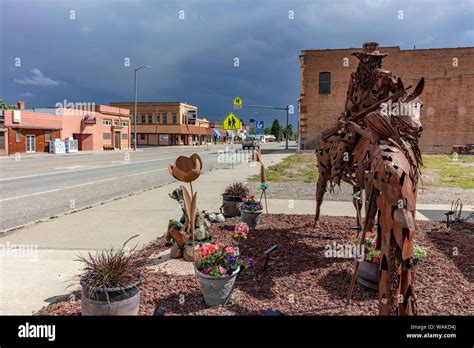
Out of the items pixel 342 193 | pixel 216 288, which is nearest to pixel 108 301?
pixel 216 288

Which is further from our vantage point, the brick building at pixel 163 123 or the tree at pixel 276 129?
the tree at pixel 276 129

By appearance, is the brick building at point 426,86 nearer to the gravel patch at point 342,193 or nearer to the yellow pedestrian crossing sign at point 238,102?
the yellow pedestrian crossing sign at point 238,102

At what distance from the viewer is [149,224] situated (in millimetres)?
8000

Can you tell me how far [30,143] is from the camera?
36.8m

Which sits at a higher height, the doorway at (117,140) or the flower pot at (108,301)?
the doorway at (117,140)

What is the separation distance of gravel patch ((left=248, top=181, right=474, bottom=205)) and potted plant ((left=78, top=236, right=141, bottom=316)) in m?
8.80

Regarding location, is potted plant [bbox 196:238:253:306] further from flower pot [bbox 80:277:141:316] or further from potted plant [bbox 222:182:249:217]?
potted plant [bbox 222:182:249:217]

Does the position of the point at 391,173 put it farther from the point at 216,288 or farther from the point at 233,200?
the point at 233,200

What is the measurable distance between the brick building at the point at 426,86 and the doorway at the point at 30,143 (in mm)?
31257

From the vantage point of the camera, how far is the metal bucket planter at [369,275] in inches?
170

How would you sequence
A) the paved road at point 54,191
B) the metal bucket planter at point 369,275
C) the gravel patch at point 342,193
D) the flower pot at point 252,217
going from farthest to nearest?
the gravel patch at point 342,193 < the paved road at point 54,191 < the flower pot at point 252,217 < the metal bucket planter at point 369,275

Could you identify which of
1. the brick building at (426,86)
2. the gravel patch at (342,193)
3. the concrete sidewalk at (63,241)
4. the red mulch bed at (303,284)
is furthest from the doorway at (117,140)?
the red mulch bed at (303,284)

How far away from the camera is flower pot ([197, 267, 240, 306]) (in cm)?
385

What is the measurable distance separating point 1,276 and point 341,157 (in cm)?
550
